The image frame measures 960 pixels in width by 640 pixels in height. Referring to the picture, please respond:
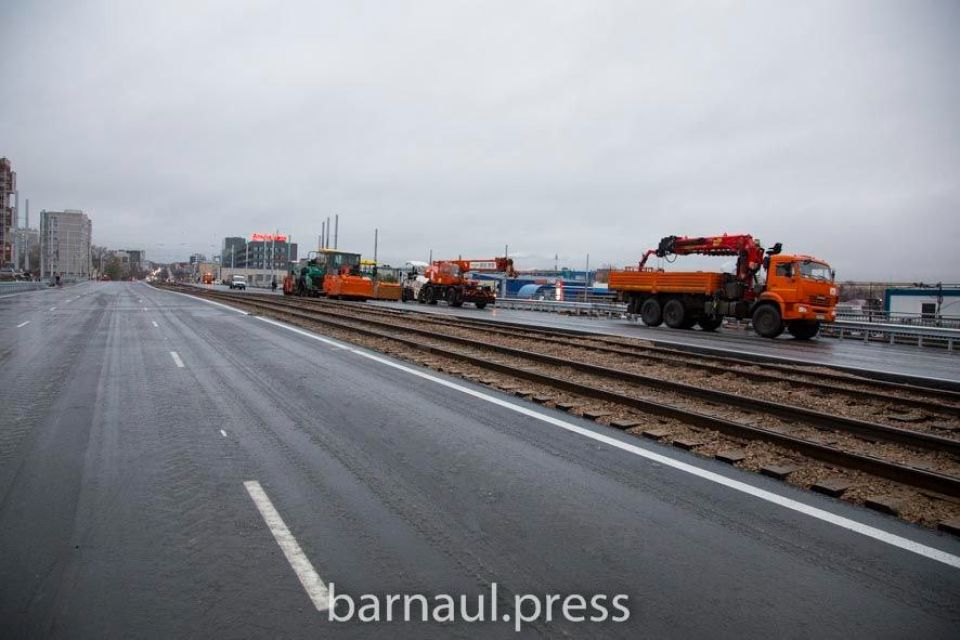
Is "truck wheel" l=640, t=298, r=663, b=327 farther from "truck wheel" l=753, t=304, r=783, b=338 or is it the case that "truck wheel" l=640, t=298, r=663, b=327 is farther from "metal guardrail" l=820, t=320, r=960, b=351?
"metal guardrail" l=820, t=320, r=960, b=351

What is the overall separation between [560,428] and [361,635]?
4286mm

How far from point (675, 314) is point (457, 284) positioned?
1629 centimetres

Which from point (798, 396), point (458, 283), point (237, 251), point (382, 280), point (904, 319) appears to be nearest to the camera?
point (798, 396)

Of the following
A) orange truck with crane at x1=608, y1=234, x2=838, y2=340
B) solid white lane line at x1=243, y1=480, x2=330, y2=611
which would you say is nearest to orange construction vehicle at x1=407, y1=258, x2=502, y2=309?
orange truck with crane at x1=608, y1=234, x2=838, y2=340

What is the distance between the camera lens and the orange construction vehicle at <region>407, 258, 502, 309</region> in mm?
37750

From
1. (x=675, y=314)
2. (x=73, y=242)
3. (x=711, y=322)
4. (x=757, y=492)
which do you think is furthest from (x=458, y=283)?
(x=73, y=242)

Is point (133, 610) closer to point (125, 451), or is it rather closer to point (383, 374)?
point (125, 451)

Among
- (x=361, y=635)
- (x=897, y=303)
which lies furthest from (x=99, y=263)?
(x=361, y=635)

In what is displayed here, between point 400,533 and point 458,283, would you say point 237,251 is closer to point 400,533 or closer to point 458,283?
point 458,283

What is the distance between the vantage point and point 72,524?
3990 mm

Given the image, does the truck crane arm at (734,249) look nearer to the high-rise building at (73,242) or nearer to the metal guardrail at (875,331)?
the metal guardrail at (875,331)

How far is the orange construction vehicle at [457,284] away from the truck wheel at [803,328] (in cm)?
1787

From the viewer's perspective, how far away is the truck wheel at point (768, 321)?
70.4ft

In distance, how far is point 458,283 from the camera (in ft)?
126
